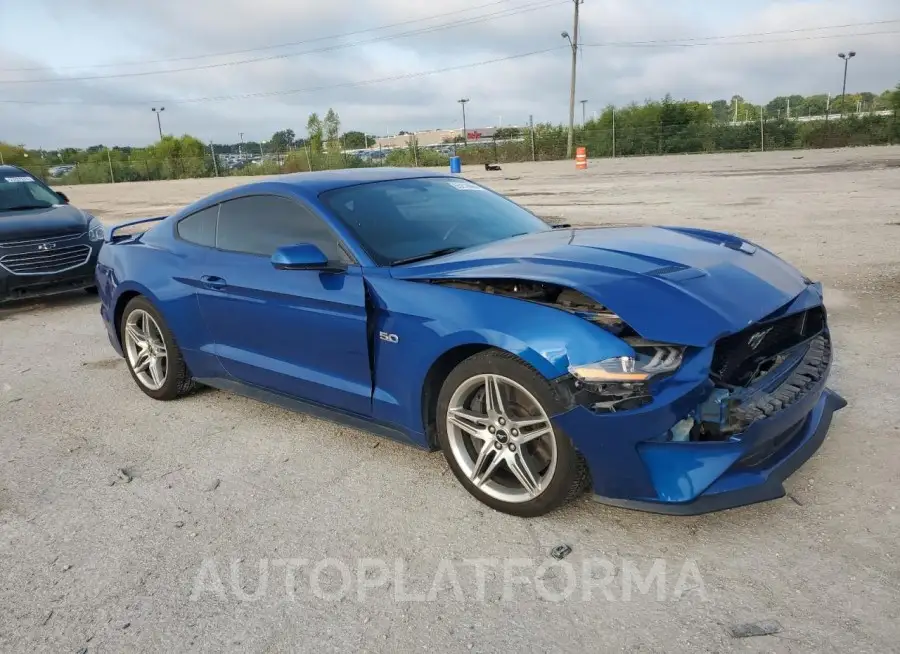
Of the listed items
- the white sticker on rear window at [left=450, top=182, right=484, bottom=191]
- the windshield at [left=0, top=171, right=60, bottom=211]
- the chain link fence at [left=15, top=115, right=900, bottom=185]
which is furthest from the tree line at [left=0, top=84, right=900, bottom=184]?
the white sticker on rear window at [left=450, top=182, right=484, bottom=191]

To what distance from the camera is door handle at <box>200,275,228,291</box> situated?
4.34m

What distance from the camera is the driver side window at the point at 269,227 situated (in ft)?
12.8

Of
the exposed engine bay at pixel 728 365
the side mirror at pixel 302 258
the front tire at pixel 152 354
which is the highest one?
the side mirror at pixel 302 258

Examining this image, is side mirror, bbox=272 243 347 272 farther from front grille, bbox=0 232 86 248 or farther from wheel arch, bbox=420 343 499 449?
front grille, bbox=0 232 86 248

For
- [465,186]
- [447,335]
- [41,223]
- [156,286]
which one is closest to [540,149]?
[41,223]

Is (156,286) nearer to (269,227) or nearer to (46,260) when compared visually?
(269,227)

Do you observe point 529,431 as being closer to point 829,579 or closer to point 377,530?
point 377,530

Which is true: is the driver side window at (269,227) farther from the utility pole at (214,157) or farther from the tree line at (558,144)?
the utility pole at (214,157)

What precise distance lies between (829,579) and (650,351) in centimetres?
104

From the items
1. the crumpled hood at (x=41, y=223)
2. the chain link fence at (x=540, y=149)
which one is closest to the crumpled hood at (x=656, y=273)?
the crumpled hood at (x=41, y=223)

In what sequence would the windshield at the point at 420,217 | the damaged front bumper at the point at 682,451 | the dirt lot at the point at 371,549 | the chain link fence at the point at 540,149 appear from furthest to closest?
the chain link fence at the point at 540,149
the windshield at the point at 420,217
the damaged front bumper at the point at 682,451
the dirt lot at the point at 371,549

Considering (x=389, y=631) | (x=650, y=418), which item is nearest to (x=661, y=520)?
(x=650, y=418)

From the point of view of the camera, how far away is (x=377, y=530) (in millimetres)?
3229

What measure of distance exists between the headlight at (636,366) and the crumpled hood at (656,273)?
2.7 inches
